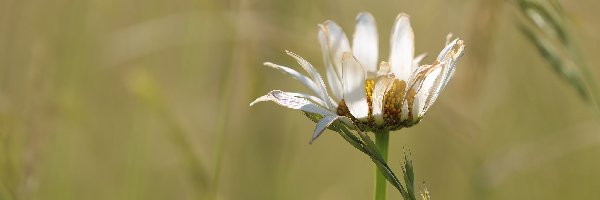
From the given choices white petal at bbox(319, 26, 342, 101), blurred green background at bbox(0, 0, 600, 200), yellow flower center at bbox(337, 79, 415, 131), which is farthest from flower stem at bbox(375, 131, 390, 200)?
blurred green background at bbox(0, 0, 600, 200)

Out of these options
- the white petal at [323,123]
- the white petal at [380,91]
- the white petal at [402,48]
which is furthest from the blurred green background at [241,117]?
the white petal at [323,123]

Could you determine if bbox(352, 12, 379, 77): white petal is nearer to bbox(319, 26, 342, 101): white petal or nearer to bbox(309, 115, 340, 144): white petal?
bbox(319, 26, 342, 101): white petal

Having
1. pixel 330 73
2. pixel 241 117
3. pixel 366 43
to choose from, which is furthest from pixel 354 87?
pixel 241 117


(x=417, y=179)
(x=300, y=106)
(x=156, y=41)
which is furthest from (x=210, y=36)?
(x=300, y=106)

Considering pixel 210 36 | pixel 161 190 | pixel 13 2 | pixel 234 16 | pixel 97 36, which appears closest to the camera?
pixel 234 16

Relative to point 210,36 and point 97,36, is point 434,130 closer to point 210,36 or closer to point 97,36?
point 210,36

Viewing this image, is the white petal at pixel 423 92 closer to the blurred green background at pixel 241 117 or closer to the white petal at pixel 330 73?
the white petal at pixel 330 73
